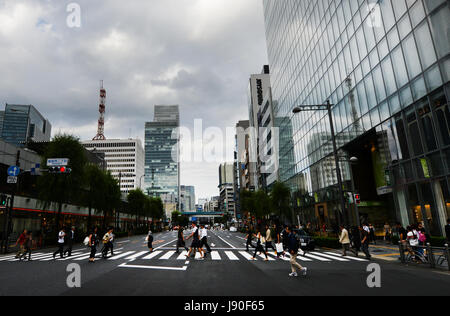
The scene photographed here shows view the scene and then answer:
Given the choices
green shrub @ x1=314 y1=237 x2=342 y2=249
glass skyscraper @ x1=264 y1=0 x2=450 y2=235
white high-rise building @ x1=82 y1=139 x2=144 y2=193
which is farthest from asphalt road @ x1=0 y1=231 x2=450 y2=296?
white high-rise building @ x1=82 y1=139 x2=144 y2=193

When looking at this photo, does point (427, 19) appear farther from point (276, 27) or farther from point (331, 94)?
point (276, 27)

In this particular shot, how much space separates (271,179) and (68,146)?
145 ft

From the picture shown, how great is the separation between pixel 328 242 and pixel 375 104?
38.7ft

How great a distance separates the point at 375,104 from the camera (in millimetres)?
21531

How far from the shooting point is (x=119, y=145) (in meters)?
157

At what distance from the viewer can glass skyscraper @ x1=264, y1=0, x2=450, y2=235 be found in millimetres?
15891

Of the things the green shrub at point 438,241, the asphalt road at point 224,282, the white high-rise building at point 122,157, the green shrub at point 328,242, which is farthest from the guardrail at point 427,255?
the white high-rise building at point 122,157

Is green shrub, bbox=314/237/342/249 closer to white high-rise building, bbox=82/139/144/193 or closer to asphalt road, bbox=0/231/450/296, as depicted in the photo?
asphalt road, bbox=0/231/450/296

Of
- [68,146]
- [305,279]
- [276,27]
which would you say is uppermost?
Result: [276,27]

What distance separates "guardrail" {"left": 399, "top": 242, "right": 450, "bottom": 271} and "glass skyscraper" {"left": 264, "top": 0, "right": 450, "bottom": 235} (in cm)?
391

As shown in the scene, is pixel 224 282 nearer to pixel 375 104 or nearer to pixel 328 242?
pixel 328 242

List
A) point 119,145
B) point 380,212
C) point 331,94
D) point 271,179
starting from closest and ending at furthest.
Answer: point 380,212 < point 331,94 < point 271,179 < point 119,145

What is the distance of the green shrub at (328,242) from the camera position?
19.7 metres
